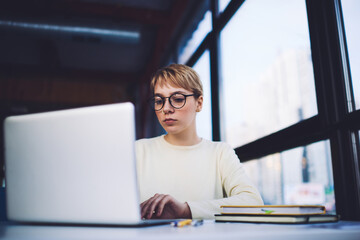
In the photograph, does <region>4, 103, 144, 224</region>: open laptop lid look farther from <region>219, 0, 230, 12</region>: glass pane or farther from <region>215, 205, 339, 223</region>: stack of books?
<region>219, 0, 230, 12</region>: glass pane

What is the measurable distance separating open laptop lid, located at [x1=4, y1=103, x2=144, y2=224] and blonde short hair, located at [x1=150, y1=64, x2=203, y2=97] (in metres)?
0.76

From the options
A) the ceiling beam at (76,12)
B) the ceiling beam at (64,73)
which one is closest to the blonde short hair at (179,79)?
the ceiling beam at (76,12)

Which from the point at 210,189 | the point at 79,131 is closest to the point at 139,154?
the point at 210,189

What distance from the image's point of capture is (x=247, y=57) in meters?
2.65

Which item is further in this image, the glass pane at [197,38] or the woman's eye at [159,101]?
the glass pane at [197,38]

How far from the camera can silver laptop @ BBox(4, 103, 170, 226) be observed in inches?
24.9

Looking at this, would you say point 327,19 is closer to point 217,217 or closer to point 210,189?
point 210,189

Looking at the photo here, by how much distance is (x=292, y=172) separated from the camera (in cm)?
360

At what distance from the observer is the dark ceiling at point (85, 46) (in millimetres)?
3752

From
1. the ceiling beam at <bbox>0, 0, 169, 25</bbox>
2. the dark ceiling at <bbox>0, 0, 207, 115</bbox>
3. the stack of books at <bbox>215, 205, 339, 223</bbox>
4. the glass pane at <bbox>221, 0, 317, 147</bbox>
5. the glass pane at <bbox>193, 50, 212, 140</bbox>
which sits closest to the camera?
the stack of books at <bbox>215, 205, 339, 223</bbox>

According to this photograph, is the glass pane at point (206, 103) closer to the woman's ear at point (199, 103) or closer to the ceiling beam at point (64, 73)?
the woman's ear at point (199, 103)

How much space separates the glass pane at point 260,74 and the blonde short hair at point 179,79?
0.95 m

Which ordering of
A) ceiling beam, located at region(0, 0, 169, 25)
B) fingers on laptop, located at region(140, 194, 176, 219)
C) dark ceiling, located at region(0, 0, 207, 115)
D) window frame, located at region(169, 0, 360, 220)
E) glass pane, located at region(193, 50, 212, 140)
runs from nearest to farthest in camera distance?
1. fingers on laptop, located at region(140, 194, 176, 219)
2. window frame, located at region(169, 0, 360, 220)
3. glass pane, located at region(193, 50, 212, 140)
4. ceiling beam, located at region(0, 0, 169, 25)
5. dark ceiling, located at region(0, 0, 207, 115)

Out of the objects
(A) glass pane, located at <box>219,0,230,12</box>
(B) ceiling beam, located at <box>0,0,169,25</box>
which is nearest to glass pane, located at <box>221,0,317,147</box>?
(A) glass pane, located at <box>219,0,230,12</box>
